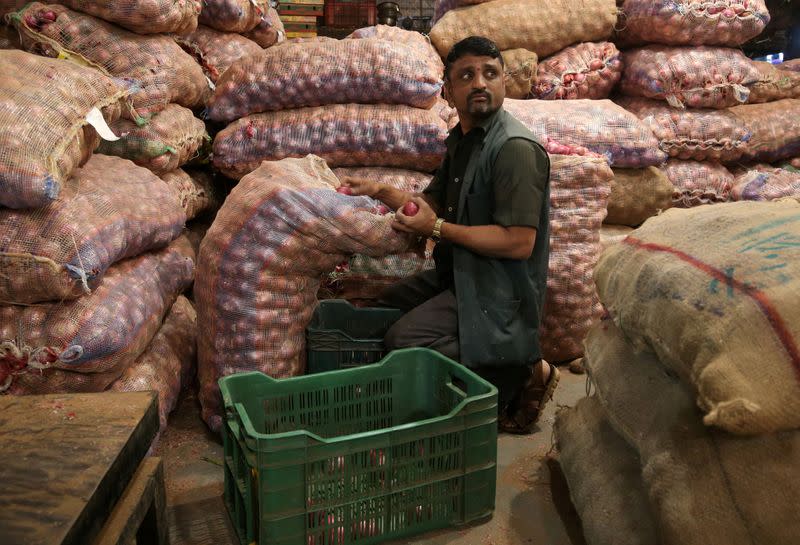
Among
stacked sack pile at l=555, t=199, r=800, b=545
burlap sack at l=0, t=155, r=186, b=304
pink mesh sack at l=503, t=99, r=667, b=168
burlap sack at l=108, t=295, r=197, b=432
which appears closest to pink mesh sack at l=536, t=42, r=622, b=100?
pink mesh sack at l=503, t=99, r=667, b=168

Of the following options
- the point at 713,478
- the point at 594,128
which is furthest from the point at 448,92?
the point at 713,478

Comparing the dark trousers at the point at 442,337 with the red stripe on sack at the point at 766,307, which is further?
the dark trousers at the point at 442,337

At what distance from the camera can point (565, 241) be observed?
2.96m

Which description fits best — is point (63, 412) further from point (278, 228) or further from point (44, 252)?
point (278, 228)

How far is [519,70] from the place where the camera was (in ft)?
11.9

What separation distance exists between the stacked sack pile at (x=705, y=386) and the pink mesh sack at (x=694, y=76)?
7.29ft

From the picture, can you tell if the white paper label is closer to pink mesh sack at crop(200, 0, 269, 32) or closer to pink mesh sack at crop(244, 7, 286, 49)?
pink mesh sack at crop(200, 0, 269, 32)

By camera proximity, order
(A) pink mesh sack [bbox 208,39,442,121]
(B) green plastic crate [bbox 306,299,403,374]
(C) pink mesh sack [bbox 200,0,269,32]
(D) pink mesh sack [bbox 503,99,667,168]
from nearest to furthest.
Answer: (B) green plastic crate [bbox 306,299,403,374]
(A) pink mesh sack [bbox 208,39,442,121]
(D) pink mesh sack [bbox 503,99,667,168]
(C) pink mesh sack [bbox 200,0,269,32]

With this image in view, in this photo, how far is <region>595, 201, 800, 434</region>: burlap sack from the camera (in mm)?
1162

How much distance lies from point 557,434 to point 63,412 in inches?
56.6

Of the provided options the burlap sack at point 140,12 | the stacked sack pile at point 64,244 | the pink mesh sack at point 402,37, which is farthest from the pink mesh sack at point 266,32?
the stacked sack pile at point 64,244

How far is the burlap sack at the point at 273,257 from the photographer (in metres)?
2.18

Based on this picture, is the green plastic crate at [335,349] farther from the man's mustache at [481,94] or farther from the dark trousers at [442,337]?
the man's mustache at [481,94]

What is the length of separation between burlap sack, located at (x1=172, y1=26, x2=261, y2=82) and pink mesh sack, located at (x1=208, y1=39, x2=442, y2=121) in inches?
15.9
